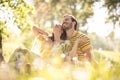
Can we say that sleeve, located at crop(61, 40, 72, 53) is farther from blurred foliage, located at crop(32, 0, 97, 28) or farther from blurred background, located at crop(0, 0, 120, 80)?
blurred foliage, located at crop(32, 0, 97, 28)

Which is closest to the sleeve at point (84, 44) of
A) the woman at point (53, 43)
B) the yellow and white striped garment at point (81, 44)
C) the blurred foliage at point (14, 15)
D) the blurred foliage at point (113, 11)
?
the yellow and white striped garment at point (81, 44)


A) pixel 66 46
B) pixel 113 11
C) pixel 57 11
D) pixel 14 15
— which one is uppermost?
pixel 57 11

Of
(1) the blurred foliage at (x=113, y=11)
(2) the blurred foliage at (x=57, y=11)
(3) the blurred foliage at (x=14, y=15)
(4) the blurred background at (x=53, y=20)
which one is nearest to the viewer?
(4) the blurred background at (x=53, y=20)

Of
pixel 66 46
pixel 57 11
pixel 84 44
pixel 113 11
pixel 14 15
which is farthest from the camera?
pixel 57 11

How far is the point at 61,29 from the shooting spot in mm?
5398

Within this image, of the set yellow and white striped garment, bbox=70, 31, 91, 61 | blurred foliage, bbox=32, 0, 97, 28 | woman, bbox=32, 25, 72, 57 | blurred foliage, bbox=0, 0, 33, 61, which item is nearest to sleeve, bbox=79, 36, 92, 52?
yellow and white striped garment, bbox=70, 31, 91, 61

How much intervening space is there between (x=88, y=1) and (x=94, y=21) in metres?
6.31

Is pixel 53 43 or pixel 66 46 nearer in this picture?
pixel 66 46

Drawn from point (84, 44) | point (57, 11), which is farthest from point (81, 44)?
point (57, 11)

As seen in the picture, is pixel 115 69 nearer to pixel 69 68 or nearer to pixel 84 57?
pixel 69 68

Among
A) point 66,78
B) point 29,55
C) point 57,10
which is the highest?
point 57,10

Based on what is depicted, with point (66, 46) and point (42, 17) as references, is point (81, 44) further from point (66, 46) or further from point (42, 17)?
point (42, 17)

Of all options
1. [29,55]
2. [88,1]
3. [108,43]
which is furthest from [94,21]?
[29,55]

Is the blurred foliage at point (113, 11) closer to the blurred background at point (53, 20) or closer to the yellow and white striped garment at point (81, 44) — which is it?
the blurred background at point (53, 20)
